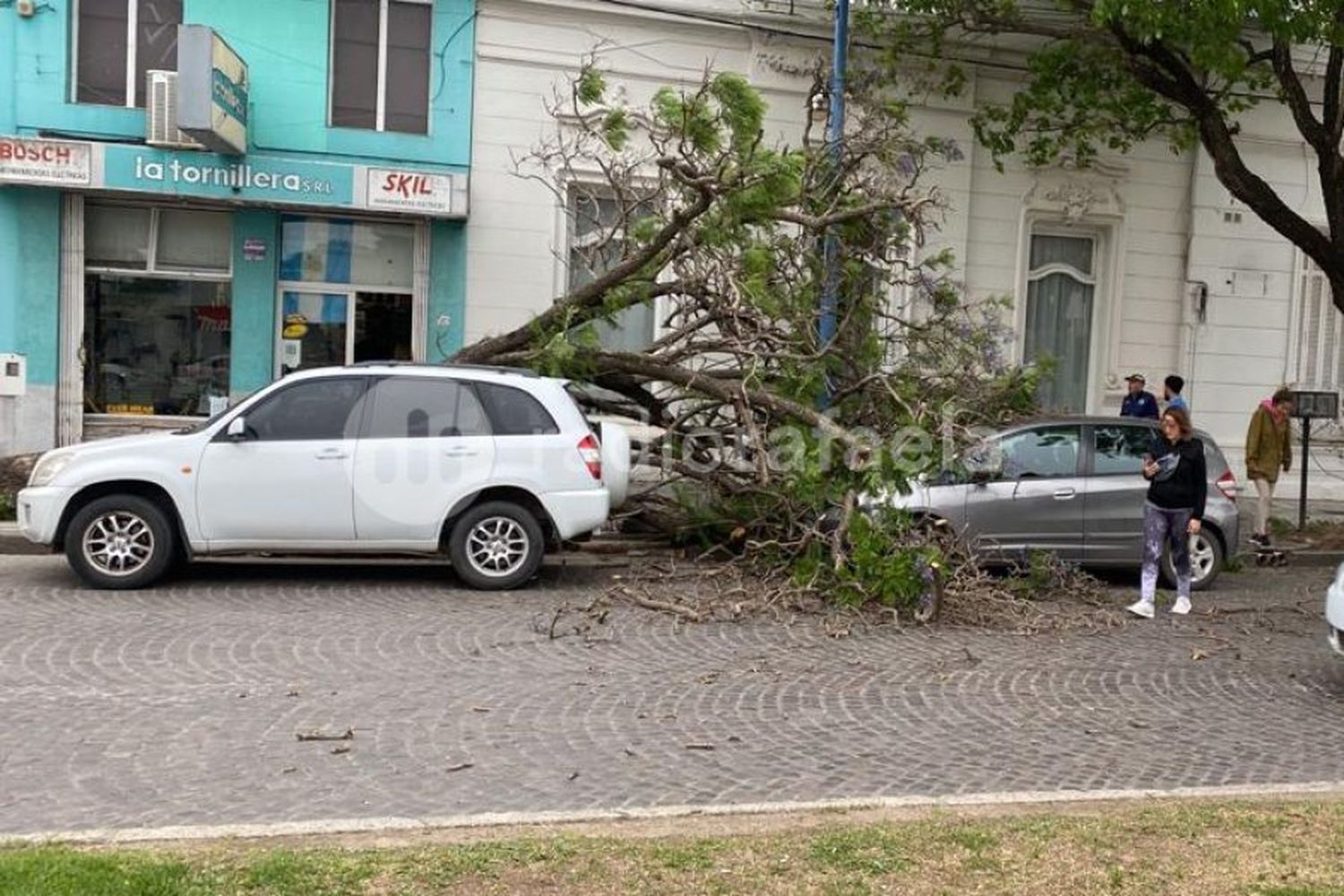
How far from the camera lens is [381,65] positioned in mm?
15781

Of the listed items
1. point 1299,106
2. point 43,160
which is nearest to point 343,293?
point 43,160

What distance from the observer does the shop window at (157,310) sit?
50.8 feet

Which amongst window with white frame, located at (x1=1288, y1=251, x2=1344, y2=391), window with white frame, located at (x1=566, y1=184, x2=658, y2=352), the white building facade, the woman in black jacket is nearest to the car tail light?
the woman in black jacket

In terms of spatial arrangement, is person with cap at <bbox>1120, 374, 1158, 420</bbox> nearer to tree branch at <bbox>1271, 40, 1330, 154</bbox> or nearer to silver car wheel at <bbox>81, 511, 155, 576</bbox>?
tree branch at <bbox>1271, 40, 1330, 154</bbox>

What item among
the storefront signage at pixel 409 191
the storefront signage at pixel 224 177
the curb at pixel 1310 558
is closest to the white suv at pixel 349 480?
the storefront signage at pixel 409 191

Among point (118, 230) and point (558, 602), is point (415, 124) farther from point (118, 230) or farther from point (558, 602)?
point (558, 602)

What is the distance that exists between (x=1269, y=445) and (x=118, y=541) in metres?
12.3

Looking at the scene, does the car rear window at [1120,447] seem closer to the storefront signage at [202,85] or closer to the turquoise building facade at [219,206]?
the turquoise building facade at [219,206]

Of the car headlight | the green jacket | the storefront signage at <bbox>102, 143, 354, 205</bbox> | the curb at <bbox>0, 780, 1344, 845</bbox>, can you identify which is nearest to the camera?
the curb at <bbox>0, 780, 1344, 845</bbox>

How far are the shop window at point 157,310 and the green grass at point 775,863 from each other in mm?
12399

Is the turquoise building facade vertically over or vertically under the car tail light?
over

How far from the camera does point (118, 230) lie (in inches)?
608

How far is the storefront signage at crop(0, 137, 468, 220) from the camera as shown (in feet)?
47.1

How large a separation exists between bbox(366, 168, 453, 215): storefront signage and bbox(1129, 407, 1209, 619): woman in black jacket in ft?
30.4
